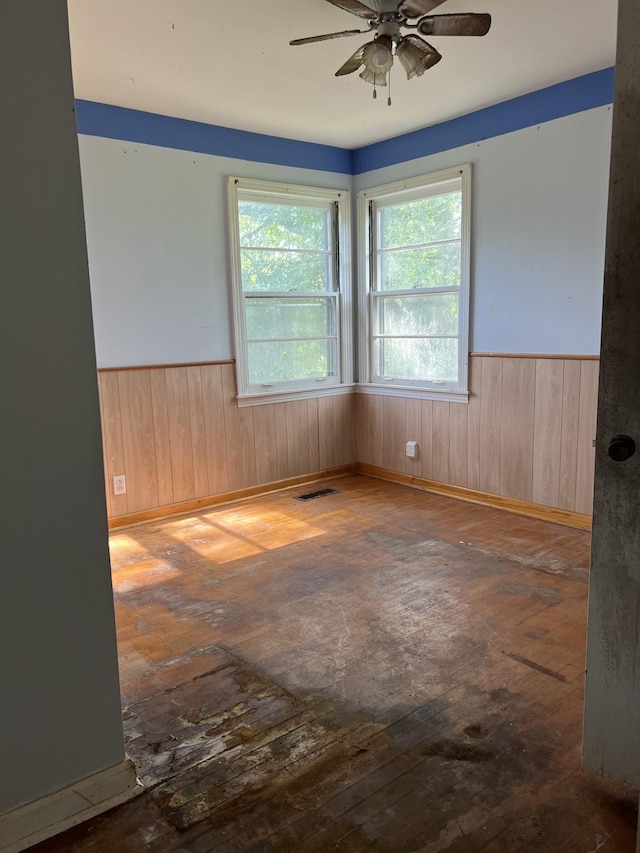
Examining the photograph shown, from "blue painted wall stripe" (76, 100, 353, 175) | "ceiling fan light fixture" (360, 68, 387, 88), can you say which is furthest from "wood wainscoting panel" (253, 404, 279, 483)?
"ceiling fan light fixture" (360, 68, 387, 88)

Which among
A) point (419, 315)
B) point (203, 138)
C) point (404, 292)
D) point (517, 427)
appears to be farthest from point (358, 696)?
point (203, 138)

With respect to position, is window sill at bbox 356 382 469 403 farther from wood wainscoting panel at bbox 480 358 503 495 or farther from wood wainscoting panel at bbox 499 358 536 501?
wood wainscoting panel at bbox 499 358 536 501

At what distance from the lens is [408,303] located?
4.70 m

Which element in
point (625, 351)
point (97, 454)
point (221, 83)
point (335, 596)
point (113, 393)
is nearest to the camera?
point (625, 351)

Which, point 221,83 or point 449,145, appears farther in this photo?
point 449,145

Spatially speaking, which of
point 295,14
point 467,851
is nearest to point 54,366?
point 467,851

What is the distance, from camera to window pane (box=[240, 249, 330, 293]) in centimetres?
447

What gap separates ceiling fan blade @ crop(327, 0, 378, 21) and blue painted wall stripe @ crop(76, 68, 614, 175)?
1562 millimetres

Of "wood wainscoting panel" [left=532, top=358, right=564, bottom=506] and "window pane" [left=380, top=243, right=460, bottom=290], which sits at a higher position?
"window pane" [left=380, top=243, right=460, bottom=290]

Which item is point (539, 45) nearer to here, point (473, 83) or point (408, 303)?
point (473, 83)

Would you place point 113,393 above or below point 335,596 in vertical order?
above

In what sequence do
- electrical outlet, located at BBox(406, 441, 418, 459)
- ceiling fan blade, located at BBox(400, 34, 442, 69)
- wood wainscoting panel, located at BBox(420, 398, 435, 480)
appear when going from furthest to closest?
electrical outlet, located at BBox(406, 441, 418, 459), wood wainscoting panel, located at BBox(420, 398, 435, 480), ceiling fan blade, located at BBox(400, 34, 442, 69)

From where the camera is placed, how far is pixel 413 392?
4.74 meters

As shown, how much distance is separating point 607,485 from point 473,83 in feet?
9.47
